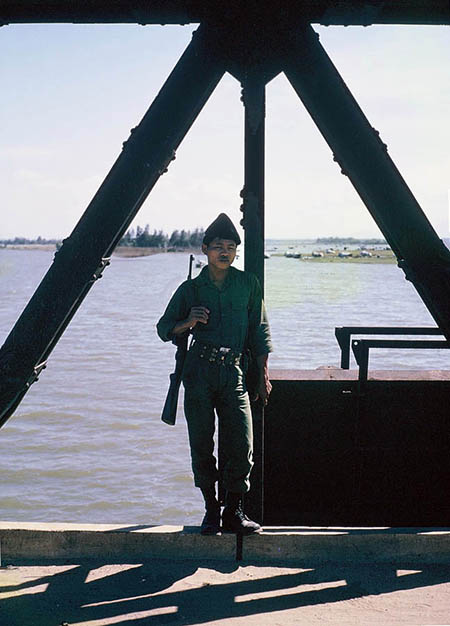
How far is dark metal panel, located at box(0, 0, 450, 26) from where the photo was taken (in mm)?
3551

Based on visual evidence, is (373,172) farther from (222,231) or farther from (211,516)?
(211,516)

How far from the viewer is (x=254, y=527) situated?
13.9 feet

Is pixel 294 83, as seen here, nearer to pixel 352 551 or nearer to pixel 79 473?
pixel 352 551

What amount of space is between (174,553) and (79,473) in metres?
8.72

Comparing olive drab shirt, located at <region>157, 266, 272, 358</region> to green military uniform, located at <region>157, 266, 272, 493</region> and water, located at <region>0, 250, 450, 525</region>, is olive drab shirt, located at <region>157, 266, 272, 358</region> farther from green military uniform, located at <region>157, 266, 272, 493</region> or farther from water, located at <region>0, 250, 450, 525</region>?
water, located at <region>0, 250, 450, 525</region>

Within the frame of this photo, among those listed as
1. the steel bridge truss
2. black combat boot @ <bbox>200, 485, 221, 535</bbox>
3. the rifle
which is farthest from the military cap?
black combat boot @ <bbox>200, 485, 221, 535</bbox>

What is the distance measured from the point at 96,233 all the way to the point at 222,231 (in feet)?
3.16

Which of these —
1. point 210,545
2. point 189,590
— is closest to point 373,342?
point 210,545

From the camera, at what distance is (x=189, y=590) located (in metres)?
3.85

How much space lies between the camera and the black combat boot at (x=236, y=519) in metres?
4.23

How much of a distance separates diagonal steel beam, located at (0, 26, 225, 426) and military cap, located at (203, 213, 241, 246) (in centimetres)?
78

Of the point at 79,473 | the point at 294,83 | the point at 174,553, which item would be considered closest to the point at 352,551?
the point at 174,553

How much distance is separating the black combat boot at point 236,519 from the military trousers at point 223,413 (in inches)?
2.4

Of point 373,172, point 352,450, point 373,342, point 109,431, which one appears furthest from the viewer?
point 109,431
